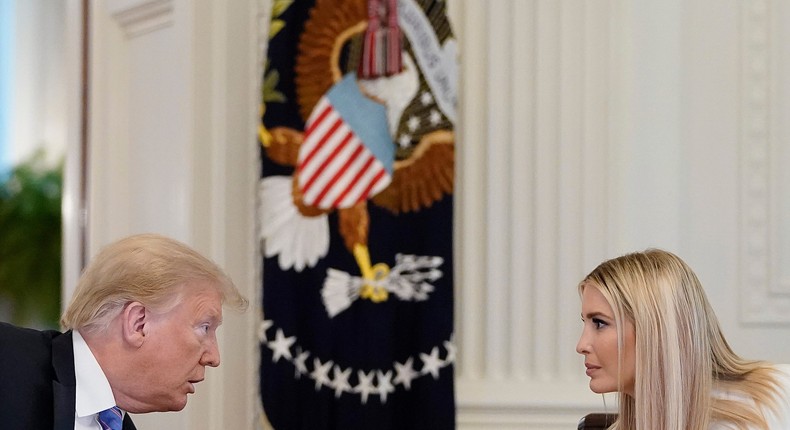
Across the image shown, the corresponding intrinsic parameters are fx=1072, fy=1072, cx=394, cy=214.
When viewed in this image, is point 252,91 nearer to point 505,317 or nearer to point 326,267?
point 326,267

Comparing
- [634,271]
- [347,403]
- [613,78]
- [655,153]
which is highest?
[613,78]

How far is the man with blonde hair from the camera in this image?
196cm

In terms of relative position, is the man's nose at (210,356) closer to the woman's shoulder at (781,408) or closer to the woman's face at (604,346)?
the woman's face at (604,346)

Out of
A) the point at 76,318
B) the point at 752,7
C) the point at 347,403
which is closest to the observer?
the point at 76,318

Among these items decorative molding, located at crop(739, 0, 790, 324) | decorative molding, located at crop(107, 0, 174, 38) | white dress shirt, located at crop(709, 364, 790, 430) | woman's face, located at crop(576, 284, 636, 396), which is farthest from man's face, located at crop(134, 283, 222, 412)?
decorative molding, located at crop(739, 0, 790, 324)

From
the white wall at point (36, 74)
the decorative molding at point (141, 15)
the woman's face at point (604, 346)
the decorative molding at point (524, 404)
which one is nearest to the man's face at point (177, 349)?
the woman's face at point (604, 346)

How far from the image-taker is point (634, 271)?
213 centimetres

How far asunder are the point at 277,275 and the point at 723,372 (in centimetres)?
159

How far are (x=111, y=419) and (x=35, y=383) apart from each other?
17 centimetres

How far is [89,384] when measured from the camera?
2020mm

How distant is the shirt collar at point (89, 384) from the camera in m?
1.99

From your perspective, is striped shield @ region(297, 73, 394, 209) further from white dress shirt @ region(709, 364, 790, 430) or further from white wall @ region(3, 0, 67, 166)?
white wall @ region(3, 0, 67, 166)

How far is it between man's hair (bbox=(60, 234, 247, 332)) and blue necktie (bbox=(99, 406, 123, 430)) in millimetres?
159

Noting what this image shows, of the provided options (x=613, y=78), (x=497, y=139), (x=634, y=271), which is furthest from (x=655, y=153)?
(x=634, y=271)
